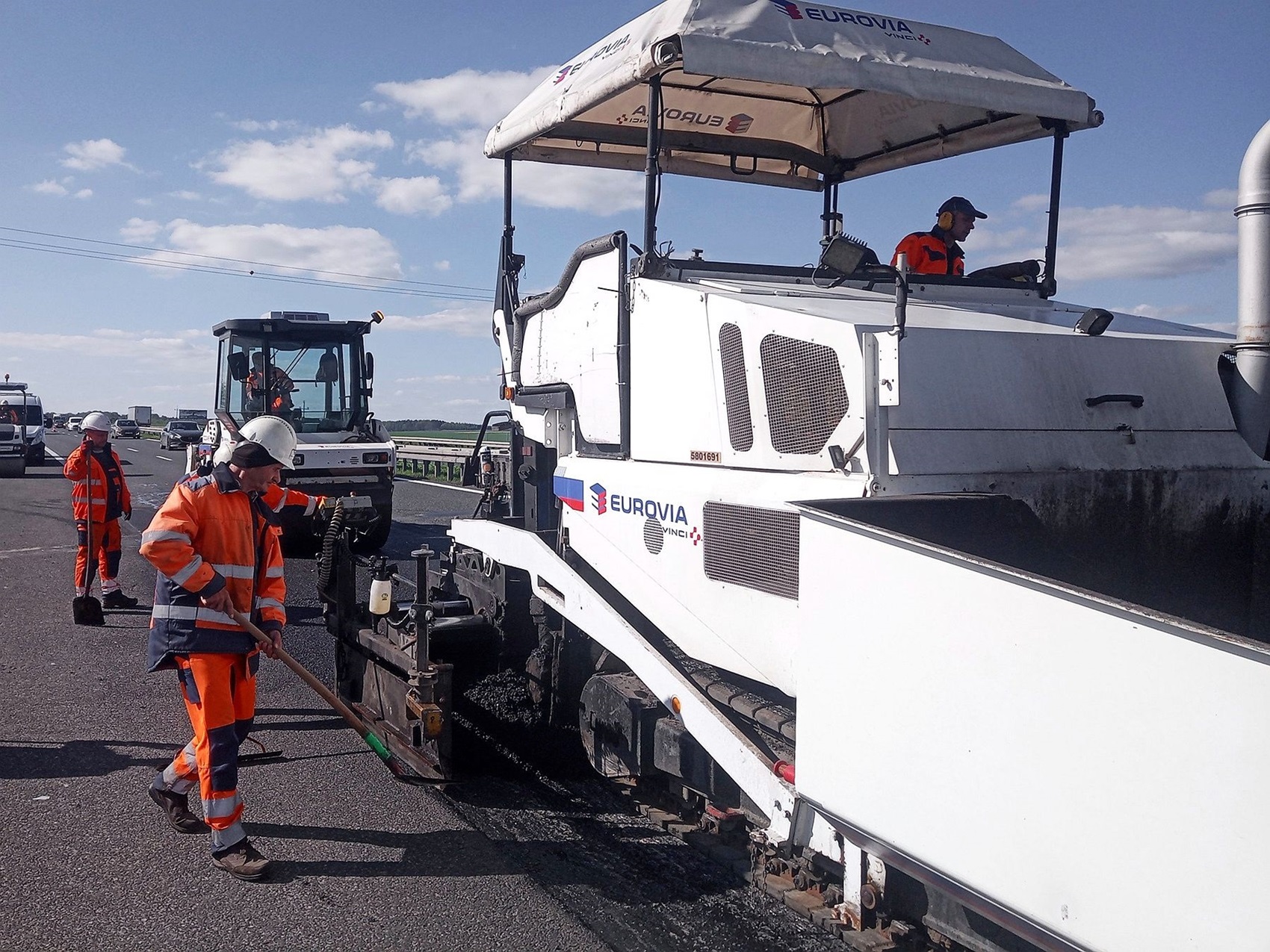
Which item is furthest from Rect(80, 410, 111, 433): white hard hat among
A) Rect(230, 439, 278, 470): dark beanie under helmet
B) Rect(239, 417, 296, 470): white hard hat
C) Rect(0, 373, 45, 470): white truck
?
Rect(0, 373, 45, 470): white truck

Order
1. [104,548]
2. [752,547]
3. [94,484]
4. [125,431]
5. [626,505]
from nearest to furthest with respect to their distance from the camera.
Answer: [752,547], [626,505], [94,484], [104,548], [125,431]

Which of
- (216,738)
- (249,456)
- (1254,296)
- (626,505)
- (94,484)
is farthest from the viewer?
(94,484)

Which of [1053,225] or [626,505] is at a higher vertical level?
[1053,225]

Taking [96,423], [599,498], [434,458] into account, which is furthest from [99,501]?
[434,458]

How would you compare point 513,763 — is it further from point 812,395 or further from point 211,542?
point 812,395

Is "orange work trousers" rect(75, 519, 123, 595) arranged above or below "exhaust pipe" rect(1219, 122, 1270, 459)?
below

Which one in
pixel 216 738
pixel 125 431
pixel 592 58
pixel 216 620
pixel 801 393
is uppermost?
pixel 592 58

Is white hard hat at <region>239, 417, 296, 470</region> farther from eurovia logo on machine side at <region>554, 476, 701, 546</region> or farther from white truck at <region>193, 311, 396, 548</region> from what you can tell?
white truck at <region>193, 311, 396, 548</region>

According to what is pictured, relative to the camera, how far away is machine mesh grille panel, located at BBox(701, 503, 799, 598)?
11.2 ft

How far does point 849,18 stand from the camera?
449 cm

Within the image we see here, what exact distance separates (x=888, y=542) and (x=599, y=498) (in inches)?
88.5

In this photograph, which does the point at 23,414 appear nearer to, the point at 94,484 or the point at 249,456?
the point at 94,484

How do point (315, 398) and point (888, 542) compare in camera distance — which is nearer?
point (888, 542)

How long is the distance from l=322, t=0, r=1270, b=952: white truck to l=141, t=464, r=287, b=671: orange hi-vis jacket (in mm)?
845
